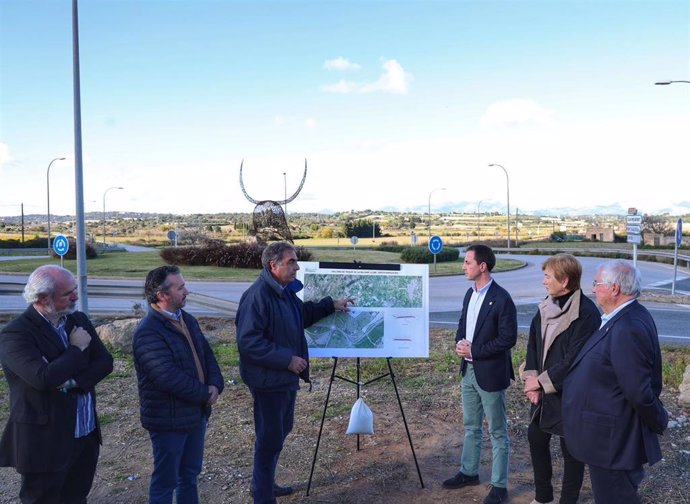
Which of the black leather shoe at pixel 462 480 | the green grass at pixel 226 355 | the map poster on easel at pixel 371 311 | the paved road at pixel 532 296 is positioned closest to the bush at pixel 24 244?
the paved road at pixel 532 296

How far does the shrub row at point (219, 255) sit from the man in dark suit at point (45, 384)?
2605 cm

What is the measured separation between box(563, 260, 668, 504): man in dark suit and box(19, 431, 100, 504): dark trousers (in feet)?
9.90

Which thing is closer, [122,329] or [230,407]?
[230,407]

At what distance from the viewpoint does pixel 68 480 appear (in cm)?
396

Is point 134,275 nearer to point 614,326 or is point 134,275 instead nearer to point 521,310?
point 521,310

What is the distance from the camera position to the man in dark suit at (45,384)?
359 cm

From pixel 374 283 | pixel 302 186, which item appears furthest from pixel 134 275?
pixel 374 283

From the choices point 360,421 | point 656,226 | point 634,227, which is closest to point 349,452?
point 360,421

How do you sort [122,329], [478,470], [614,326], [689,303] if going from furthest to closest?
[689,303] → [122,329] → [478,470] → [614,326]

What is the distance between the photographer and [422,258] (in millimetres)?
35312

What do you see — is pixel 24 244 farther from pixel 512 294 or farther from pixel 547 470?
pixel 547 470

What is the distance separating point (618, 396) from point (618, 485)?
518mm

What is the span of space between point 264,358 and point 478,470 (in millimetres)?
2330

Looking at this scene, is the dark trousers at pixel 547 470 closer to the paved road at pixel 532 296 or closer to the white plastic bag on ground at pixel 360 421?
the white plastic bag on ground at pixel 360 421
